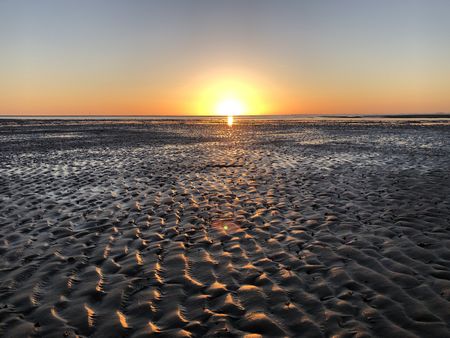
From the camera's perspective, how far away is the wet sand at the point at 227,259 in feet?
19.3

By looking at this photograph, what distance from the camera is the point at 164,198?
1522cm

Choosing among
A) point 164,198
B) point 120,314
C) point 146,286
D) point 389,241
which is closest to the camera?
point 120,314

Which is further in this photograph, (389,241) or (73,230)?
(73,230)

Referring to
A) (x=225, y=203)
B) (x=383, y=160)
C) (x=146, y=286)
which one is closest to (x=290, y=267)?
(x=146, y=286)

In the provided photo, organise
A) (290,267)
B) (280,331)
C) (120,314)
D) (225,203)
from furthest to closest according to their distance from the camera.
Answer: (225,203) < (290,267) < (120,314) < (280,331)

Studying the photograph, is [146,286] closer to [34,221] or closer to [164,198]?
[34,221]

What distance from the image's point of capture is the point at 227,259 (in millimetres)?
8555

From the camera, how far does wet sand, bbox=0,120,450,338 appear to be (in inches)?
231

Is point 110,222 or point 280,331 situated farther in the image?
point 110,222

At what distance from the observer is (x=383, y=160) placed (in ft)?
87.1

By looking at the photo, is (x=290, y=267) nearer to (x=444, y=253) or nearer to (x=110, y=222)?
(x=444, y=253)

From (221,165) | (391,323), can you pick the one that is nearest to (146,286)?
(391,323)

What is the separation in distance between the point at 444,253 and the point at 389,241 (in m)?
1.34

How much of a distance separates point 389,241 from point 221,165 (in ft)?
55.1
